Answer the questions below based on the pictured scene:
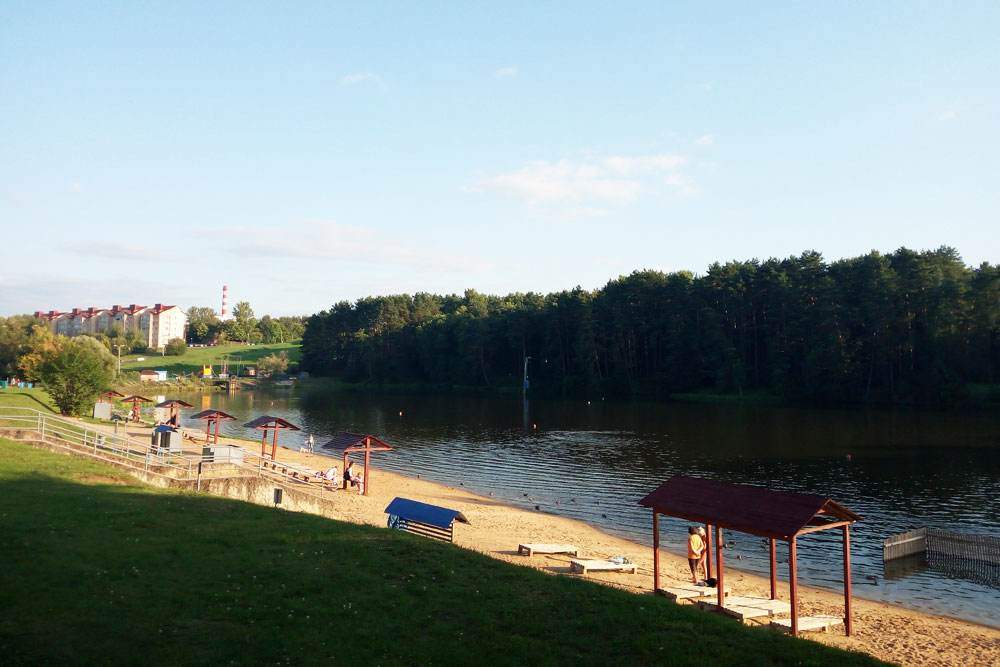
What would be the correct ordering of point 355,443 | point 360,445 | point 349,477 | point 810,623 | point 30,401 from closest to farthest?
point 810,623 → point 355,443 → point 360,445 → point 349,477 → point 30,401

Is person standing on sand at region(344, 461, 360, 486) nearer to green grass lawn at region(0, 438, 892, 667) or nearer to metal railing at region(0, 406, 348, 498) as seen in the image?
metal railing at region(0, 406, 348, 498)

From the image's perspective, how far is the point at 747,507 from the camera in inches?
643

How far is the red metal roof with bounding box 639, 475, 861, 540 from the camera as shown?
1539cm

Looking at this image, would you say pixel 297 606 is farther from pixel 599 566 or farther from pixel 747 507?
pixel 599 566

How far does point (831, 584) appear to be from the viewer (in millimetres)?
23109

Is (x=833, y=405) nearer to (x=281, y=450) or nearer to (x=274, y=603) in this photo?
(x=281, y=450)

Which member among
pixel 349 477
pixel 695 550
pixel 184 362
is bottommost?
pixel 349 477

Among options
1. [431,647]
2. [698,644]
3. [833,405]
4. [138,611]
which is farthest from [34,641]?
[833,405]

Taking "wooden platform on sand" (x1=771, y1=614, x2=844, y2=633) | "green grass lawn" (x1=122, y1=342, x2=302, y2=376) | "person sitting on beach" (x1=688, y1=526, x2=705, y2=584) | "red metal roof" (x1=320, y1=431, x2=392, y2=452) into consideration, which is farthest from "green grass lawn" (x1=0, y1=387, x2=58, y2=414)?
"green grass lawn" (x1=122, y1=342, x2=302, y2=376)

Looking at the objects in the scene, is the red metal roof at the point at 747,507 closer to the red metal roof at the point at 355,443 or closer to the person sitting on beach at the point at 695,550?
the person sitting on beach at the point at 695,550

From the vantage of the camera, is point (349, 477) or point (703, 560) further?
point (349, 477)

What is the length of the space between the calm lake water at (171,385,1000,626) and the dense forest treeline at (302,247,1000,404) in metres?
13.9

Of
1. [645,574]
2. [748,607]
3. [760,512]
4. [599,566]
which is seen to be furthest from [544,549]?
[760,512]

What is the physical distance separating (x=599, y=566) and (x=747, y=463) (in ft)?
89.7
